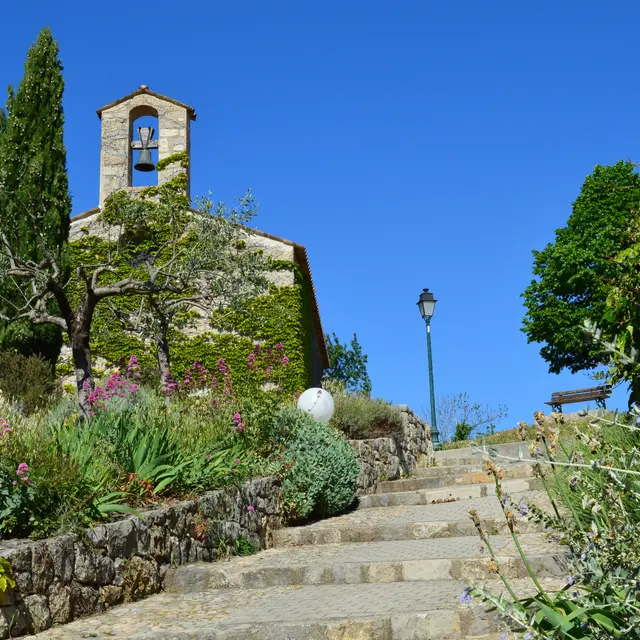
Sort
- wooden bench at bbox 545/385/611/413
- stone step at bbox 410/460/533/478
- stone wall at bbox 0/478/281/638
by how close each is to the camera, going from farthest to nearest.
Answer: wooden bench at bbox 545/385/611/413
stone step at bbox 410/460/533/478
stone wall at bbox 0/478/281/638

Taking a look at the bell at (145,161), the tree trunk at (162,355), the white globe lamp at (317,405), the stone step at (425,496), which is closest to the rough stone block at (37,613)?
the stone step at (425,496)

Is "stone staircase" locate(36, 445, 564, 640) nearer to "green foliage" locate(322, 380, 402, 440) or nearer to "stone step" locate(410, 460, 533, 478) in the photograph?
"stone step" locate(410, 460, 533, 478)

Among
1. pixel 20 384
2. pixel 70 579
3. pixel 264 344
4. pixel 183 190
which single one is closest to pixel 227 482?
pixel 70 579

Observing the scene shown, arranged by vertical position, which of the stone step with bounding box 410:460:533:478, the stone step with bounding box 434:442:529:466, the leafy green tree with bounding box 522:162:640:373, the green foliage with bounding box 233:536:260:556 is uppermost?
the leafy green tree with bounding box 522:162:640:373

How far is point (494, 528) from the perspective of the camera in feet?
26.5

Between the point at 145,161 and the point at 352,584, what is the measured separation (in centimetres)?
1333

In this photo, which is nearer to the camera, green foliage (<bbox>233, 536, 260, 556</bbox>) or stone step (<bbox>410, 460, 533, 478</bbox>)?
green foliage (<bbox>233, 536, 260, 556</bbox>)

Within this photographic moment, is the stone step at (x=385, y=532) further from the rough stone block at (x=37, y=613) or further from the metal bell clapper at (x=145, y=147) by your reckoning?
the metal bell clapper at (x=145, y=147)

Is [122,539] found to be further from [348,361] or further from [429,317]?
[348,361]

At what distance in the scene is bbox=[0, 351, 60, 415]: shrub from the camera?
13633 millimetres

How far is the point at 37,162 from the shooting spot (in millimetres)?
15758

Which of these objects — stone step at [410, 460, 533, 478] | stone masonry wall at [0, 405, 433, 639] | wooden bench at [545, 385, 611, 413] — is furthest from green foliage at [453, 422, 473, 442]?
stone masonry wall at [0, 405, 433, 639]

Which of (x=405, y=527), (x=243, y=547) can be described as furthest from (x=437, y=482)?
(x=243, y=547)

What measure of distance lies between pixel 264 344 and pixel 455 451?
5016 millimetres
